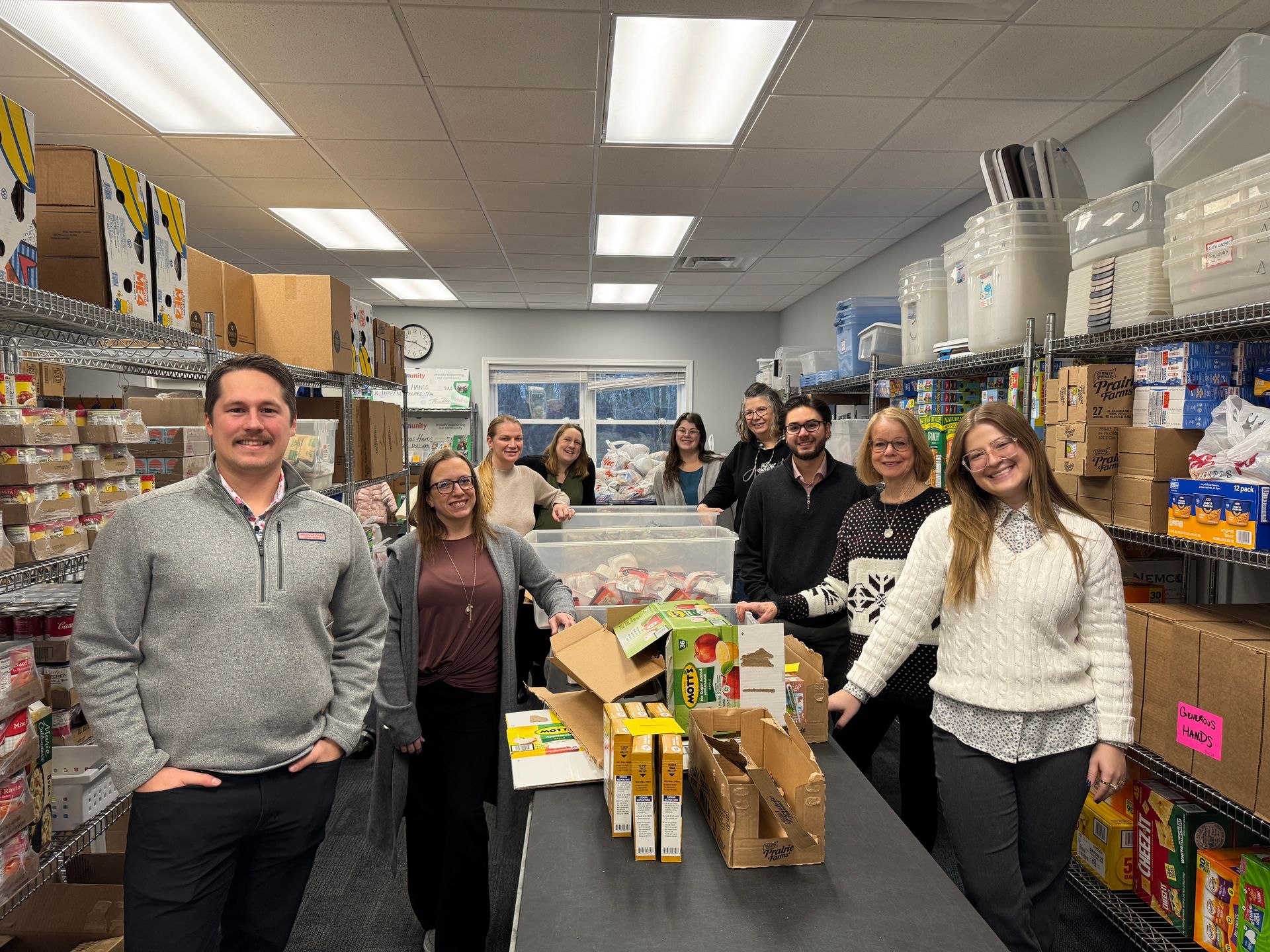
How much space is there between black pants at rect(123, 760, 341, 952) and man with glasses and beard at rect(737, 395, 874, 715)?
58.1 inches

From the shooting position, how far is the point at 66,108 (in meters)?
3.06

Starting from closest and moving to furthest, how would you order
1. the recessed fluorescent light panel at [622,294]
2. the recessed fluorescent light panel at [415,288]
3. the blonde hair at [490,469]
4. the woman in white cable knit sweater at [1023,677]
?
the woman in white cable knit sweater at [1023,677] → the blonde hair at [490,469] → the recessed fluorescent light panel at [415,288] → the recessed fluorescent light panel at [622,294]

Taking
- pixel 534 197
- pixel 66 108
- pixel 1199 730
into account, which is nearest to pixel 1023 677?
pixel 1199 730

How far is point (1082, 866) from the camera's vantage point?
98.0 inches

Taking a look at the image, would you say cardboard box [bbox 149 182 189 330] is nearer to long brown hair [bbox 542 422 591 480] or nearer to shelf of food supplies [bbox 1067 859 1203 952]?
long brown hair [bbox 542 422 591 480]

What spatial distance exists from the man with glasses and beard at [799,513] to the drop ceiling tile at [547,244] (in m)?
3.02

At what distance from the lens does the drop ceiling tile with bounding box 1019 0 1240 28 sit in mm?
2275

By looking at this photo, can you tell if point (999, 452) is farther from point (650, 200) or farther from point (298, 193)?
point (298, 193)

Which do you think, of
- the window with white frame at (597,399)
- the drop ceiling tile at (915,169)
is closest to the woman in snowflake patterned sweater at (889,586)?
the drop ceiling tile at (915,169)

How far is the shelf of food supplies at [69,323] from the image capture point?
143cm

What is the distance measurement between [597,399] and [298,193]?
4864 millimetres

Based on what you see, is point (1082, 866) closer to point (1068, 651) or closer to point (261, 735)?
point (1068, 651)

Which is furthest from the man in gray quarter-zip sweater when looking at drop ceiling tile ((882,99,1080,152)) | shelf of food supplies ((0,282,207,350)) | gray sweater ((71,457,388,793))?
drop ceiling tile ((882,99,1080,152))

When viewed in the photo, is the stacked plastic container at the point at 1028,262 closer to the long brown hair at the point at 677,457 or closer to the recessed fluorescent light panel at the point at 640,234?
the long brown hair at the point at 677,457
